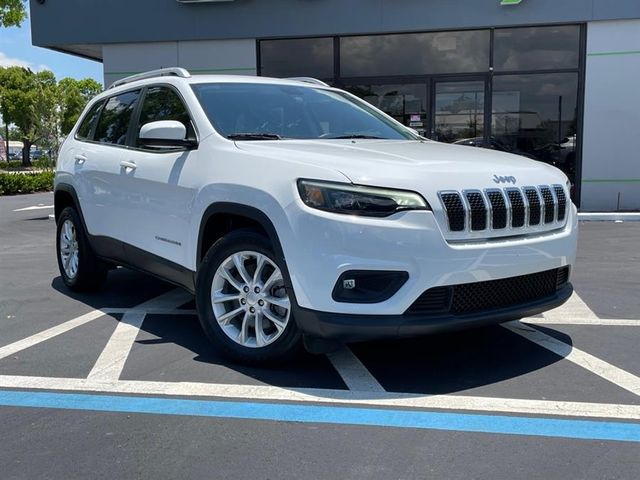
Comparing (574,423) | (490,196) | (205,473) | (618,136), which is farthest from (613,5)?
(205,473)

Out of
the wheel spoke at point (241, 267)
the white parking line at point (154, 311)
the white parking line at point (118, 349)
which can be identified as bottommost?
the white parking line at point (154, 311)

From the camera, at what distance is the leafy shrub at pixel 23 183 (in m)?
21.0

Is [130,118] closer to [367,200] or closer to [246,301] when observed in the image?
[246,301]

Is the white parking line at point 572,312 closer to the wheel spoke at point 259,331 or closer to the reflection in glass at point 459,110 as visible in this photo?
the wheel spoke at point 259,331

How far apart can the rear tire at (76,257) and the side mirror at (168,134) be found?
1902mm

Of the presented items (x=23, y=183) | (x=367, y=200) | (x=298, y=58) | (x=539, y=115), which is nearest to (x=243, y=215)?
(x=367, y=200)

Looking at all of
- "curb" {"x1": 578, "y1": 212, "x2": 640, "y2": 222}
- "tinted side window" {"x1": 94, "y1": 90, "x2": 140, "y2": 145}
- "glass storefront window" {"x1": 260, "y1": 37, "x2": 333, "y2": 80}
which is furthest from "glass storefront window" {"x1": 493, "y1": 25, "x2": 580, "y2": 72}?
"tinted side window" {"x1": 94, "y1": 90, "x2": 140, "y2": 145}

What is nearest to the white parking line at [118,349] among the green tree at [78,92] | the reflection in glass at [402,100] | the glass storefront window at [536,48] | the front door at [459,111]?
the reflection in glass at [402,100]

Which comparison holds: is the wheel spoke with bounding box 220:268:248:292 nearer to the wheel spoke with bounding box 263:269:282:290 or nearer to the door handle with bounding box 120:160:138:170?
the wheel spoke with bounding box 263:269:282:290

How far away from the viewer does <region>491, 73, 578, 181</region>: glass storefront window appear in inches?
492

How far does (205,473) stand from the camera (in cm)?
281

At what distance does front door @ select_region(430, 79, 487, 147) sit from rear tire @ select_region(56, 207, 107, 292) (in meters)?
8.28

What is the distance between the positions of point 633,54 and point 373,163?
34.2ft

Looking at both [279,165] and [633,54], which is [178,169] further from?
[633,54]
